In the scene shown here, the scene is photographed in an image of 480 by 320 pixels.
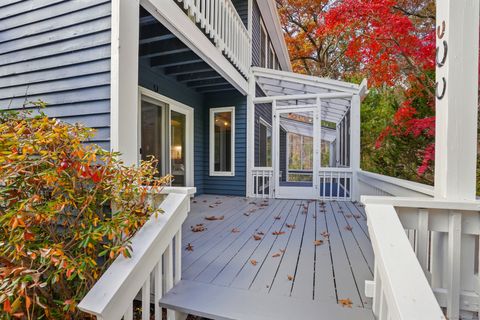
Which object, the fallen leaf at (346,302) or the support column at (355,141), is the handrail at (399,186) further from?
the fallen leaf at (346,302)

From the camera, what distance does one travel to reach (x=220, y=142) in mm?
6027

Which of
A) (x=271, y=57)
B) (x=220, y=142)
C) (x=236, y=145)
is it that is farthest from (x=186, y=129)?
(x=271, y=57)

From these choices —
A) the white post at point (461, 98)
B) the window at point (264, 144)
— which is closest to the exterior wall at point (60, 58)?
the white post at point (461, 98)

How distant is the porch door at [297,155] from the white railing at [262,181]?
118 millimetres

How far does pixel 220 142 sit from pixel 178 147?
3.94 feet

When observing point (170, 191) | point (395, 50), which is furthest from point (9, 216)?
point (395, 50)

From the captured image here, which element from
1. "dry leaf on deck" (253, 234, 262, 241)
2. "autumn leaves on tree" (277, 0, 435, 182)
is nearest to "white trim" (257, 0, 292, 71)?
"autumn leaves on tree" (277, 0, 435, 182)

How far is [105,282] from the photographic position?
134 centimetres

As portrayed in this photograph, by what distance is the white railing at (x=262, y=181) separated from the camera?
5715 millimetres

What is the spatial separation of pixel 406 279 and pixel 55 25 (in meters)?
3.14

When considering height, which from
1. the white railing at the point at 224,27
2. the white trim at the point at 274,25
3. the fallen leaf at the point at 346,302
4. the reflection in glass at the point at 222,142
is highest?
the white trim at the point at 274,25

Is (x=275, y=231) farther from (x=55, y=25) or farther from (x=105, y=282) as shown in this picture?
(x=55, y=25)

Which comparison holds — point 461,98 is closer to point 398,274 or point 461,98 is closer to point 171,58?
point 398,274

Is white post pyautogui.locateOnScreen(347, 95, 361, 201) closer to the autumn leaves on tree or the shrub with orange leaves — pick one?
the autumn leaves on tree
